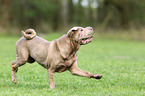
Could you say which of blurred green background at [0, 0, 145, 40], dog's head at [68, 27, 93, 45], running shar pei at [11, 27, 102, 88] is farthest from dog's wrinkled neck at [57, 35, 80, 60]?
blurred green background at [0, 0, 145, 40]

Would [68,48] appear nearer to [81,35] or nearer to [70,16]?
[81,35]

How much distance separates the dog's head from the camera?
5.87 metres

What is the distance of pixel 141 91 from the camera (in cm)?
601

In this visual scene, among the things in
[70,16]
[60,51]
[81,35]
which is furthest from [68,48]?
[70,16]

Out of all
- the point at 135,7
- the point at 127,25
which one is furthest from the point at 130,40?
the point at 135,7

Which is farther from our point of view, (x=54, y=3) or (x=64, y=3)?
(x=54, y=3)

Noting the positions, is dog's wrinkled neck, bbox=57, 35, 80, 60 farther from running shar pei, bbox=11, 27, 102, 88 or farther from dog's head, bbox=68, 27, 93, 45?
dog's head, bbox=68, 27, 93, 45

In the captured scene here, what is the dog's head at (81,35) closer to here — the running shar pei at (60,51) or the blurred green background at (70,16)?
the running shar pei at (60,51)

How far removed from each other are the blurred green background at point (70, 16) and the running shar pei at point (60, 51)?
2375 cm

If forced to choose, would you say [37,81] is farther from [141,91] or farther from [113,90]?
[141,91]

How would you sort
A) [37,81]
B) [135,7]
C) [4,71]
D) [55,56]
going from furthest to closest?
[135,7]
[4,71]
[37,81]
[55,56]

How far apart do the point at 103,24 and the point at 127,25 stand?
10.9 feet

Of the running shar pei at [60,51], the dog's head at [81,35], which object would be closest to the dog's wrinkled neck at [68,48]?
the running shar pei at [60,51]

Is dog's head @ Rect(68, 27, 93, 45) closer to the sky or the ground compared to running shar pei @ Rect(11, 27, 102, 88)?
closer to the sky
